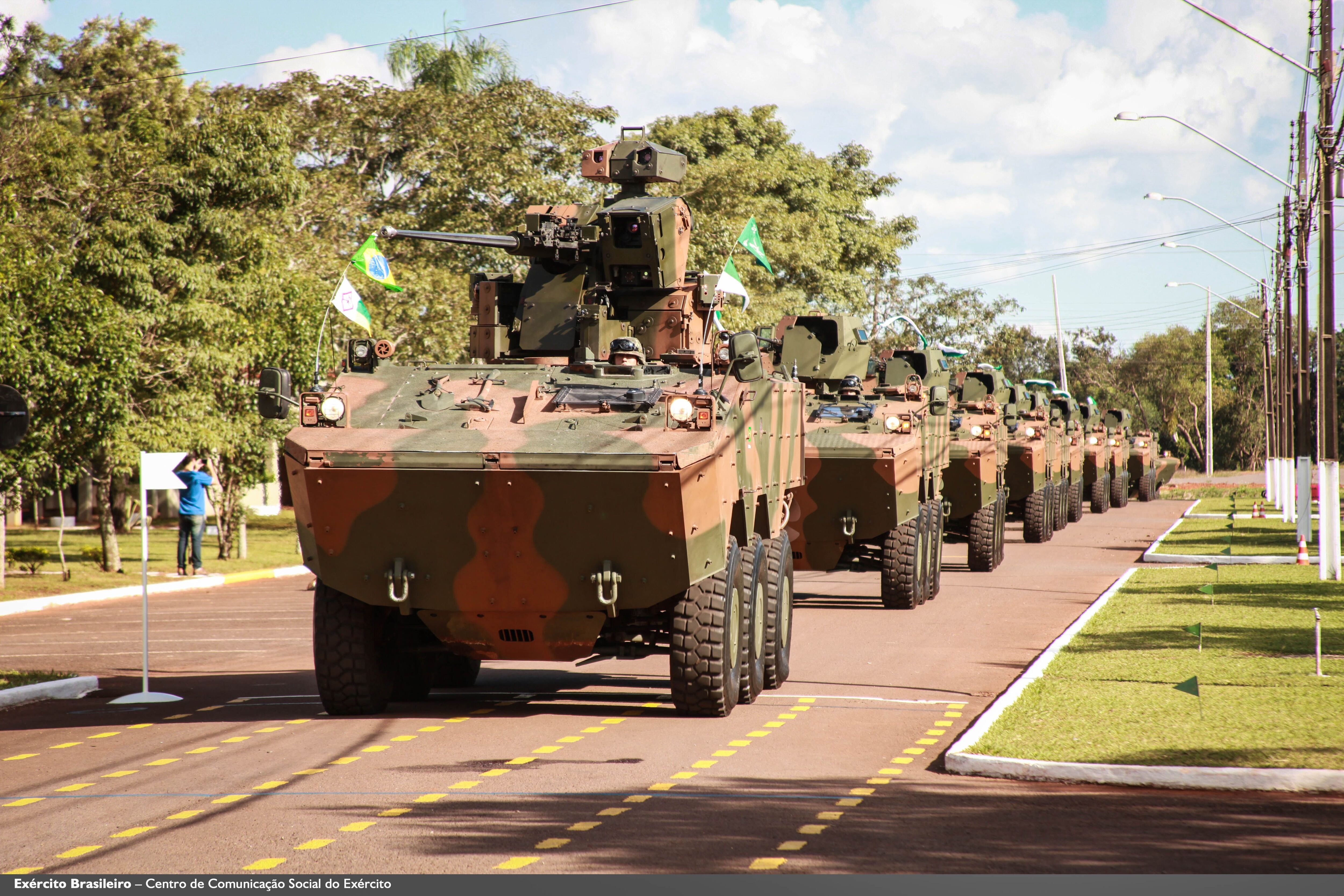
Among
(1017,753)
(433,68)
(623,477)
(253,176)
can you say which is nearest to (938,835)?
(1017,753)

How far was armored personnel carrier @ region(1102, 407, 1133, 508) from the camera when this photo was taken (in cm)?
4188

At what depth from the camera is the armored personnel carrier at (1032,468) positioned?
2666 centimetres

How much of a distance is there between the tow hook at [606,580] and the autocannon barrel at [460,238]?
482cm

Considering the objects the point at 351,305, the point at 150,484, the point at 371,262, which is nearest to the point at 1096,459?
the point at 371,262

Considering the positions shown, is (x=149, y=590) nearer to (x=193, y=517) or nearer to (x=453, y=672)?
(x=193, y=517)

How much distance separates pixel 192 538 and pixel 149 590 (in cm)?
184

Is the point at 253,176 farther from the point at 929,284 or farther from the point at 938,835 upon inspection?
the point at 929,284

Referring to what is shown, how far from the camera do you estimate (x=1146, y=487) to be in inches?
1838

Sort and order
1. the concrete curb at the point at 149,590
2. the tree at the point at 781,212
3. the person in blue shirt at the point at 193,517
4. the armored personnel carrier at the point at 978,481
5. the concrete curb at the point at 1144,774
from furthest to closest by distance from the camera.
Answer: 1. the tree at the point at 781,212
2. the person in blue shirt at the point at 193,517
3. the armored personnel carrier at the point at 978,481
4. the concrete curb at the point at 149,590
5. the concrete curb at the point at 1144,774

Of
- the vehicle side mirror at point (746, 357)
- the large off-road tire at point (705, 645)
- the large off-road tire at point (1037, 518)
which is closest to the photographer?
the large off-road tire at point (705, 645)

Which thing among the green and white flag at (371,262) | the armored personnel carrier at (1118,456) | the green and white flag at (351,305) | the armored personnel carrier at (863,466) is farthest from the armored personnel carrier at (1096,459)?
the green and white flag at (351,305)

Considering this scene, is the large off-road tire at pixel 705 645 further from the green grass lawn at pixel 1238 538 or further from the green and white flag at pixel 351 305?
the green grass lawn at pixel 1238 538

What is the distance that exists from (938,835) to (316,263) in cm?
2518

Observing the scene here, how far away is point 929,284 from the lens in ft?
213
